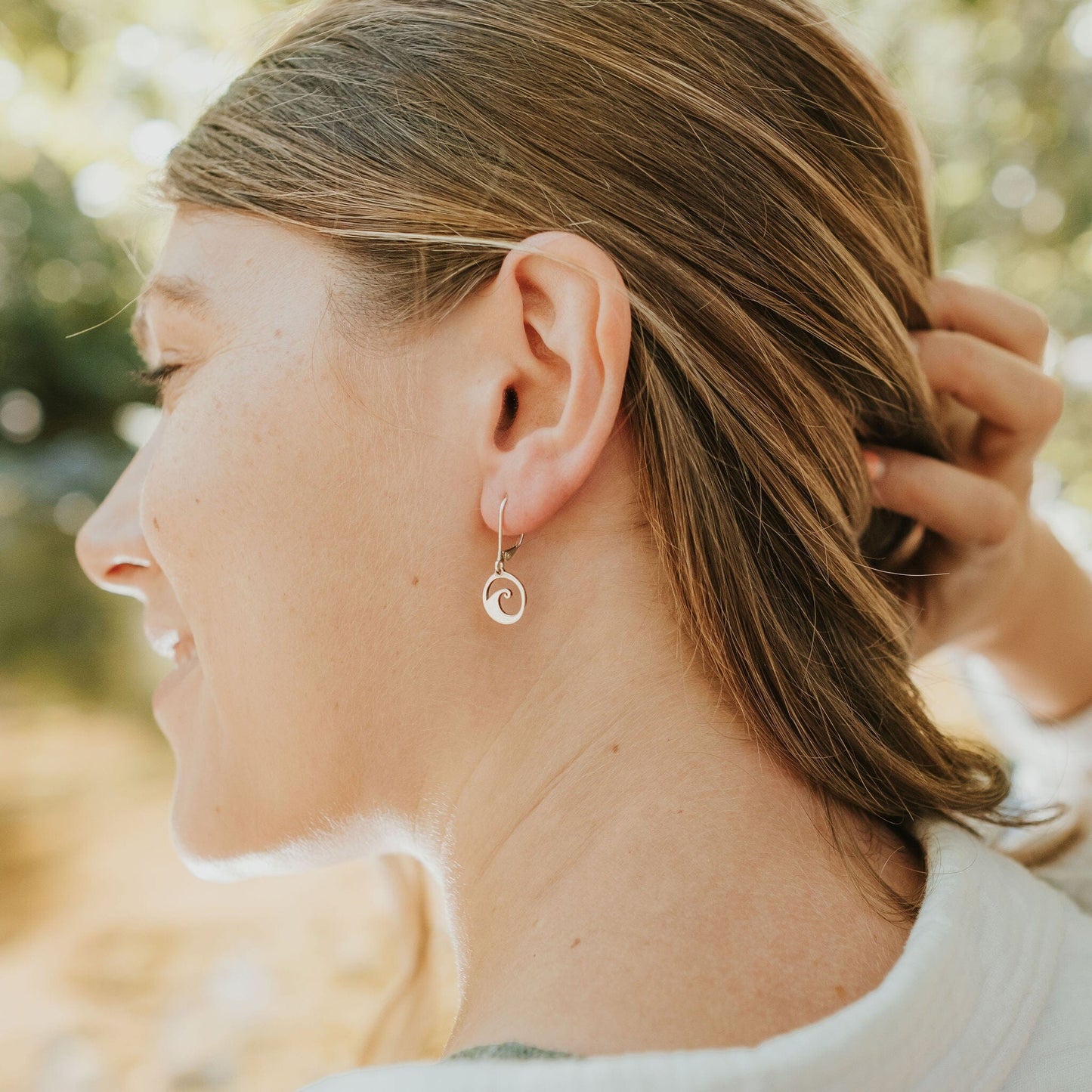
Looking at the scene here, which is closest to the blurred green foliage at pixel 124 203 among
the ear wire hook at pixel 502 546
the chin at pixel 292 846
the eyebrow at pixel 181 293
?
the eyebrow at pixel 181 293

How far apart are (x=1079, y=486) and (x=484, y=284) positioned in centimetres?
621

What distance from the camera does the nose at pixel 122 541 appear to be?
1511 mm

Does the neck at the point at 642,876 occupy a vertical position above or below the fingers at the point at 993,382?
below

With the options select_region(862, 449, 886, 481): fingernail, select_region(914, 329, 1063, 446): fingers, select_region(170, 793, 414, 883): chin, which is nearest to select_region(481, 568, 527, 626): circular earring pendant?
select_region(170, 793, 414, 883): chin

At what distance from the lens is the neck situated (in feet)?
2.89

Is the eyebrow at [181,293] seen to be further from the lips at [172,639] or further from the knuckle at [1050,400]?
the knuckle at [1050,400]

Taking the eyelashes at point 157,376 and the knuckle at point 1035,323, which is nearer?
the eyelashes at point 157,376

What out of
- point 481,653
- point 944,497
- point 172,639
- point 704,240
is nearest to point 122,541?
point 172,639

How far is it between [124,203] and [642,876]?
569 cm

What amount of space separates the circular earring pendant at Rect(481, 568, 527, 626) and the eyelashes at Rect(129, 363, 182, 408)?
0.54 m

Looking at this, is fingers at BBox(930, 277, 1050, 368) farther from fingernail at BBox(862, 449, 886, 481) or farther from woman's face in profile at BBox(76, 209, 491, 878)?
woman's face in profile at BBox(76, 209, 491, 878)

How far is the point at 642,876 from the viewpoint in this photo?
966 millimetres

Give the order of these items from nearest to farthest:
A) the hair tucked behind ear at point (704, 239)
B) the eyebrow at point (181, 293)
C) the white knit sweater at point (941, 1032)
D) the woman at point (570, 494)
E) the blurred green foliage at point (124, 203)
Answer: the white knit sweater at point (941, 1032), the woman at point (570, 494), the hair tucked behind ear at point (704, 239), the eyebrow at point (181, 293), the blurred green foliage at point (124, 203)

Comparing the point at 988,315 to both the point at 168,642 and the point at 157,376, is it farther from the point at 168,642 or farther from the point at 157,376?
the point at 168,642
